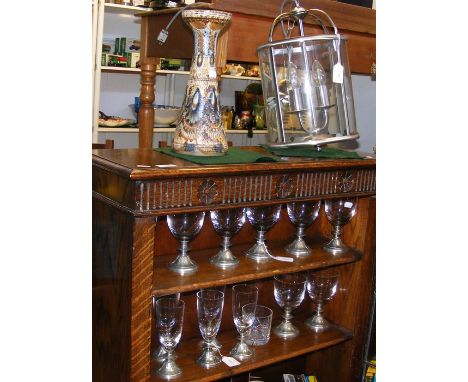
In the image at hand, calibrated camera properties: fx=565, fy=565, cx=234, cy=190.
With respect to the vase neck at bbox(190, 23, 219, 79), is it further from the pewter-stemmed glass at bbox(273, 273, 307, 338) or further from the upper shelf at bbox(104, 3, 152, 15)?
the upper shelf at bbox(104, 3, 152, 15)

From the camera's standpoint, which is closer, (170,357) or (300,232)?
(170,357)

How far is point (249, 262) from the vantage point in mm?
1485

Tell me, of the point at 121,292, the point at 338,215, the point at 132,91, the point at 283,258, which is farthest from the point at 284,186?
the point at 132,91

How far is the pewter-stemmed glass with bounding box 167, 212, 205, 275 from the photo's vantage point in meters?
1.38

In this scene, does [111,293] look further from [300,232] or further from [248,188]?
[300,232]

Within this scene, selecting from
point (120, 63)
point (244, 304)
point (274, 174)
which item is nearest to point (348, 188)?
point (274, 174)

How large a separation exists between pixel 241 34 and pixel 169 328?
0.81m

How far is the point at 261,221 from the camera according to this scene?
155 cm

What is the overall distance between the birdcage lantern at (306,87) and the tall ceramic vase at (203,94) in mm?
198

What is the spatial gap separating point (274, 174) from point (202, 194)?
0.21 m

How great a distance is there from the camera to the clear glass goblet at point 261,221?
154cm

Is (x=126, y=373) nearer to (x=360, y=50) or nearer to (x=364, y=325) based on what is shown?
(x=364, y=325)

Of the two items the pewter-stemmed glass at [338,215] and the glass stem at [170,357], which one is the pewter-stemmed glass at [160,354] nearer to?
the glass stem at [170,357]

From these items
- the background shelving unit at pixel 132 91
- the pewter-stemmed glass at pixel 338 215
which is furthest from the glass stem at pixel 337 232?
the background shelving unit at pixel 132 91
